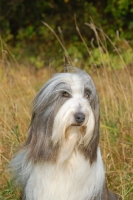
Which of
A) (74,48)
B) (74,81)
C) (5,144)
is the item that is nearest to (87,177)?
(74,81)

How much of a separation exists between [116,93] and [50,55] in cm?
799

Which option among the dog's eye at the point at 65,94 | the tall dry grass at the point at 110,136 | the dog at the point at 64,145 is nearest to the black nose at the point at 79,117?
the dog at the point at 64,145

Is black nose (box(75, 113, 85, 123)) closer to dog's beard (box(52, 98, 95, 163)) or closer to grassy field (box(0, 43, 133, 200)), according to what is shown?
dog's beard (box(52, 98, 95, 163))

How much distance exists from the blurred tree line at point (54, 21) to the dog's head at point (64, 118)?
923 cm

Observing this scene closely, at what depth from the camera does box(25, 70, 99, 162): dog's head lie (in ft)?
14.5

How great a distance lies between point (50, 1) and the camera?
14.7 m

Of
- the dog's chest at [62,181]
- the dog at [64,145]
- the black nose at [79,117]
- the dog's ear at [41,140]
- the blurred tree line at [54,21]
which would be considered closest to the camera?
the black nose at [79,117]

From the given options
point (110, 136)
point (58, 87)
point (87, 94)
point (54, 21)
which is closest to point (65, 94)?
point (58, 87)

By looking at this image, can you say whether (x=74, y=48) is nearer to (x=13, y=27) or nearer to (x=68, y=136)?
(x=13, y=27)

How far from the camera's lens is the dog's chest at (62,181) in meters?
4.68

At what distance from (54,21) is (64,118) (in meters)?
10.2

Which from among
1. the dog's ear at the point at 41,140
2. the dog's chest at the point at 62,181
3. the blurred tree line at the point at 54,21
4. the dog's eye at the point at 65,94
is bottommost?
the dog's chest at the point at 62,181

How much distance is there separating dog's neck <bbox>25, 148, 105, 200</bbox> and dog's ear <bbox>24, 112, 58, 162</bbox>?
0.25ft

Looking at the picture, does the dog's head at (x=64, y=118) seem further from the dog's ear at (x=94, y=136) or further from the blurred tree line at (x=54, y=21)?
the blurred tree line at (x=54, y=21)
